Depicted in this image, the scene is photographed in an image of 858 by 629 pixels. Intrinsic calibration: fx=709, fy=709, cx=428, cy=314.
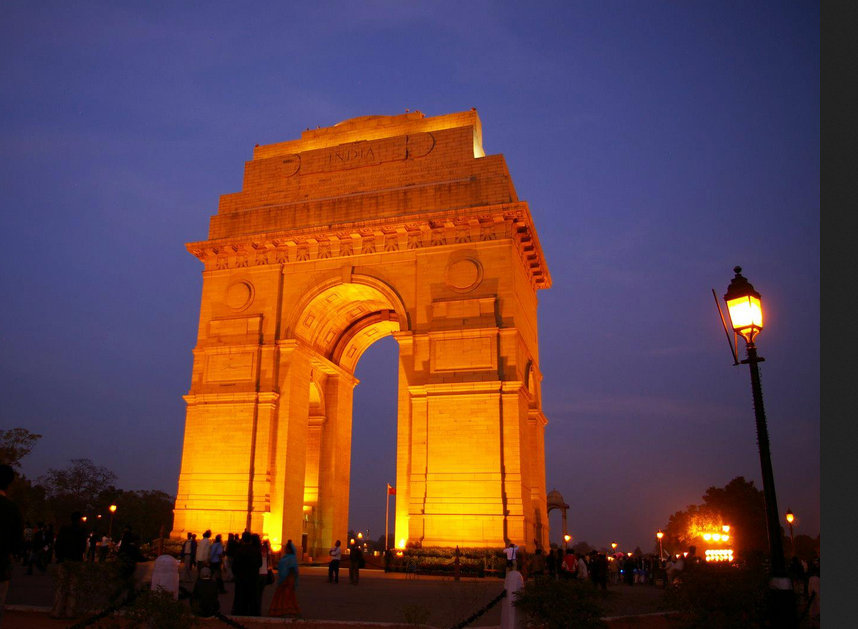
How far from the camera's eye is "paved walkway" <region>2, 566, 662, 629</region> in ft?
35.6

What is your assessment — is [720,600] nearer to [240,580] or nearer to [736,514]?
[240,580]

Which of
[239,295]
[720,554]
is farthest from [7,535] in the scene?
[720,554]

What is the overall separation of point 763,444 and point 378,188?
22634mm

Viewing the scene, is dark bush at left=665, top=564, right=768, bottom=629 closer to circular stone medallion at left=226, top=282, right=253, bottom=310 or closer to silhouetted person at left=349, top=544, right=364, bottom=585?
silhouetted person at left=349, top=544, right=364, bottom=585

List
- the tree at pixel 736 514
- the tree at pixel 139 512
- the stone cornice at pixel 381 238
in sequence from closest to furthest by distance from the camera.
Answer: the stone cornice at pixel 381 238 → the tree at pixel 736 514 → the tree at pixel 139 512

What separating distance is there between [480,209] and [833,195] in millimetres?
23032

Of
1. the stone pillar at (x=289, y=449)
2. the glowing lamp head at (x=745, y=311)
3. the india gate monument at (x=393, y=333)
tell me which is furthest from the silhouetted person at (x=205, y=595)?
the stone pillar at (x=289, y=449)

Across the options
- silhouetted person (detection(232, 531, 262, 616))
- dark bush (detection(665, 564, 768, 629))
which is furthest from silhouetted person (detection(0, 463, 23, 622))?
dark bush (detection(665, 564, 768, 629))

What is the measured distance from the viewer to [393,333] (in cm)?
2734

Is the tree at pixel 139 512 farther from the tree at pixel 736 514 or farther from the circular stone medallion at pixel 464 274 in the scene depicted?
the circular stone medallion at pixel 464 274

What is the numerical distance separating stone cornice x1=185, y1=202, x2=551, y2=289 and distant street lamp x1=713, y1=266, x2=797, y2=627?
1750cm

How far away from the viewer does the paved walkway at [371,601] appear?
1086 centimetres

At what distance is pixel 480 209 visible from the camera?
2612 centimetres

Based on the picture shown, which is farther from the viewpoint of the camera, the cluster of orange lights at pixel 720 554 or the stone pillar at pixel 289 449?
the cluster of orange lights at pixel 720 554
